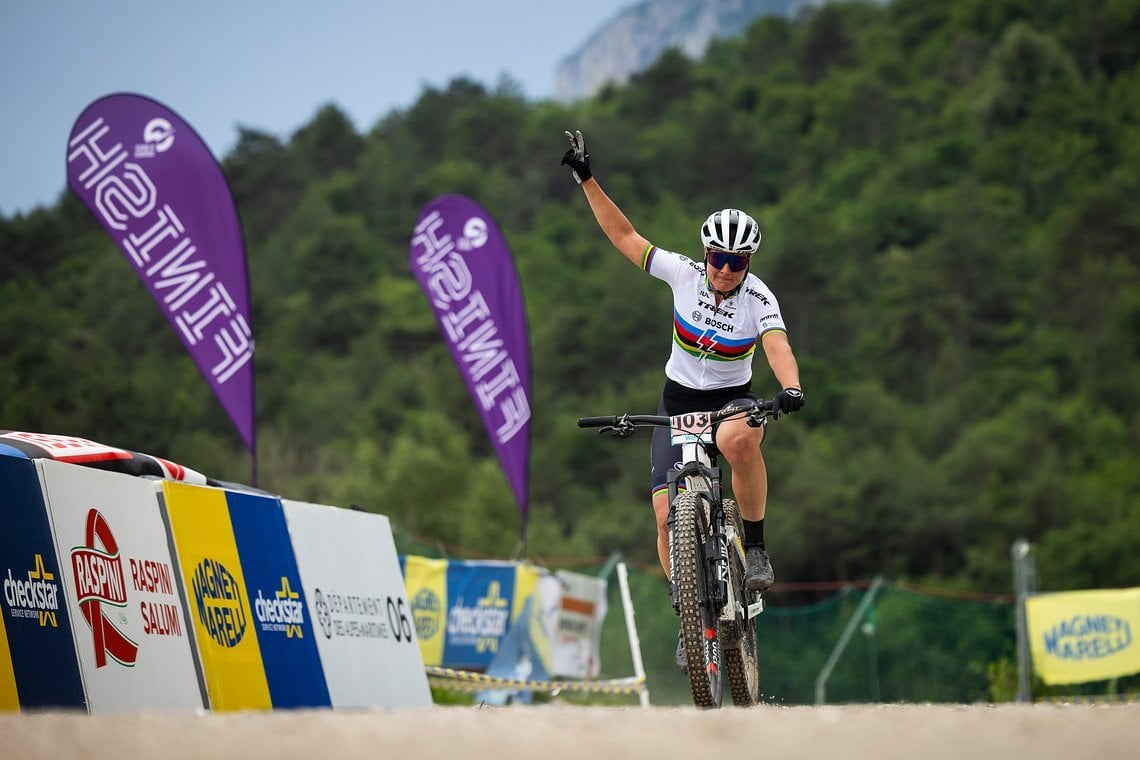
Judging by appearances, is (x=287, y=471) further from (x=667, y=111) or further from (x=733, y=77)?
(x=733, y=77)

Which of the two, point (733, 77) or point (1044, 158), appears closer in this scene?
point (1044, 158)

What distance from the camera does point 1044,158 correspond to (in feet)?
337

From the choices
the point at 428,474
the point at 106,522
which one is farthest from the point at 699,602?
the point at 428,474

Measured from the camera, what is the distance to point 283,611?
7.93 m

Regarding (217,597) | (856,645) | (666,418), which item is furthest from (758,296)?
(856,645)

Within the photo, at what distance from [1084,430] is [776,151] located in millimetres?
49632

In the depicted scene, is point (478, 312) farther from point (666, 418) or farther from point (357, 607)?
point (666, 418)

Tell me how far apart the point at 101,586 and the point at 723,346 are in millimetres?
3402

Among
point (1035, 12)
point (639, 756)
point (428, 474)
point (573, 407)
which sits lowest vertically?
point (639, 756)

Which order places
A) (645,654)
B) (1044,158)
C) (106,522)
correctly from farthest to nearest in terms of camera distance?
(1044,158) < (645,654) < (106,522)

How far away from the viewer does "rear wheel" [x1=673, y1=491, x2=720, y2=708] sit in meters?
7.28

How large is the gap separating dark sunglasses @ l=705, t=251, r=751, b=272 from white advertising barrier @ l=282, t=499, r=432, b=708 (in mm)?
2547

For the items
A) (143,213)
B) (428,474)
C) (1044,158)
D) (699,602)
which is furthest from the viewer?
(1044,158)

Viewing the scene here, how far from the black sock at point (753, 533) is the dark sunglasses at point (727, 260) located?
1.35m
